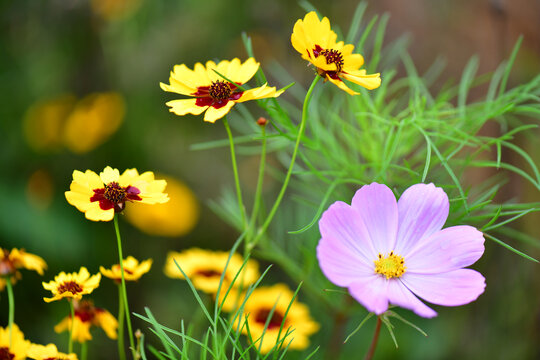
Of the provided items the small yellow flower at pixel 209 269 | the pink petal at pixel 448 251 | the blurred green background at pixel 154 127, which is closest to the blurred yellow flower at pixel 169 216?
the blurred green background at pixel 154 127

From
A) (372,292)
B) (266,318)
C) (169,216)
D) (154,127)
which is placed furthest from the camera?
(154,127)

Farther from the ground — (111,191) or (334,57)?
(334,57)

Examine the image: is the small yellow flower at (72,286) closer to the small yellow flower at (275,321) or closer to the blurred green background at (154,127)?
the small yellow flower at (275,321)

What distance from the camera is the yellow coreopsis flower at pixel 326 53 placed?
0.32 meters

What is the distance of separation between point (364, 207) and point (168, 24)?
121 cm

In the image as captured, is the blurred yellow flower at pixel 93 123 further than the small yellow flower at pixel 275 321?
Yes

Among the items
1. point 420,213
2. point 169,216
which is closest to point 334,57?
point 420,213

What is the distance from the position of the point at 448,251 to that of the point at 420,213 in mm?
30

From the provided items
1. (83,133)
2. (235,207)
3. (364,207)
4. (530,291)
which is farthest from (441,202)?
(83,133)

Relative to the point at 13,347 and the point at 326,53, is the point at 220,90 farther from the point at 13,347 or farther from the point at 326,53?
the point at 13,347

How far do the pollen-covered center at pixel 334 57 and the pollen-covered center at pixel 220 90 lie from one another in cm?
7

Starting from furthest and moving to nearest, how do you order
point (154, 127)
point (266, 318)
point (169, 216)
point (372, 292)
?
point (154, 127) → point (169, 216) → point (266, 318) → point (372, 292)

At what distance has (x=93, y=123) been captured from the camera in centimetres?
122

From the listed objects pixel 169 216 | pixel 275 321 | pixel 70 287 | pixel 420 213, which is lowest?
pixel 169 216
